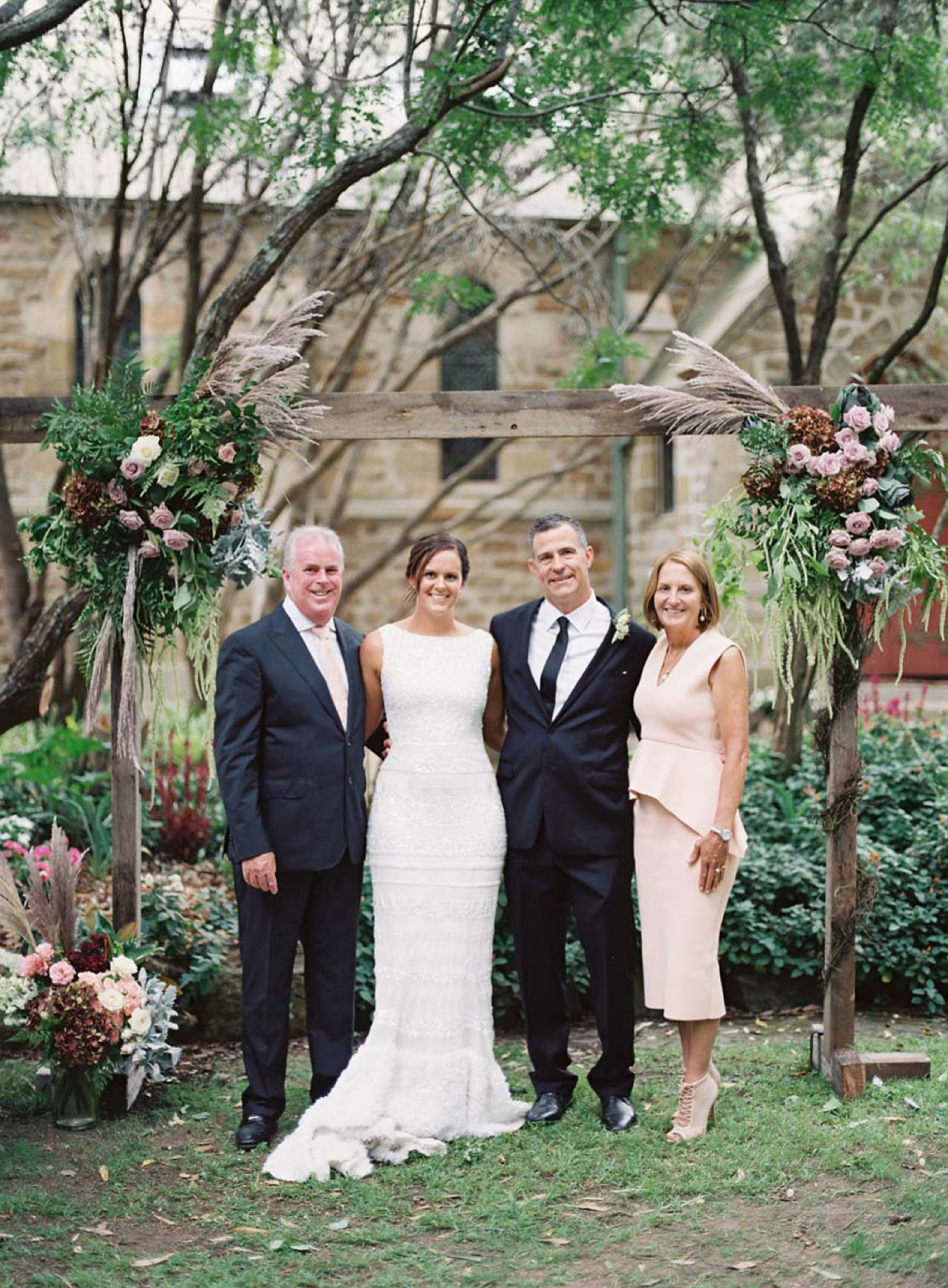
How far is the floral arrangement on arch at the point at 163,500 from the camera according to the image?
5074 mm

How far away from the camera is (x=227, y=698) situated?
15.6 feet

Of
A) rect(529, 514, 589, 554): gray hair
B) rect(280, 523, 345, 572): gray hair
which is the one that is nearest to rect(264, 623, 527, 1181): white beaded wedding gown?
rect(280, 523, 345, 572): gray hair

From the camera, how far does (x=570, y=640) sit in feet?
16.2

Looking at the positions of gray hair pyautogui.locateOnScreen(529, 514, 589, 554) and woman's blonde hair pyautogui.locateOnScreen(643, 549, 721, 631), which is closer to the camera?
woman's blonde hair pyautogui.locateOnScreen(643, 549, 721, 631)

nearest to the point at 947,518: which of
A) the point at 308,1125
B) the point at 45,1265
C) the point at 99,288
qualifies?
the point at 99,288

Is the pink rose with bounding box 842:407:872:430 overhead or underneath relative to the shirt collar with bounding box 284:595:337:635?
overhead

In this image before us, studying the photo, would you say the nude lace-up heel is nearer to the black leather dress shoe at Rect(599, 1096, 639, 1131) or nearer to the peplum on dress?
the black leather dress shoe at Rect(599, 1096, 639, 1131)

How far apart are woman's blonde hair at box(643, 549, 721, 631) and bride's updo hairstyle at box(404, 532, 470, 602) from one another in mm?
689

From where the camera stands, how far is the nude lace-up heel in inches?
188

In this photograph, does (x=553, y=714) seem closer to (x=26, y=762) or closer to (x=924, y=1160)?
(x=924, y=1160)

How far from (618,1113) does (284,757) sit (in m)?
1.79

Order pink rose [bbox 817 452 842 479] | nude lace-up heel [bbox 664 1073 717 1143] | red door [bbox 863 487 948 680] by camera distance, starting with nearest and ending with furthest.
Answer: nude lace-up heel [bbox 664 1073 717 1143] < pink rose [bbox 817 452 842 479] < red door [bbox 863 487 948 680]

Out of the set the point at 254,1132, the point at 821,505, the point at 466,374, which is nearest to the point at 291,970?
the point at 254,1132

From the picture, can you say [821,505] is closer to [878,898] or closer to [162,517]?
[878,898]
